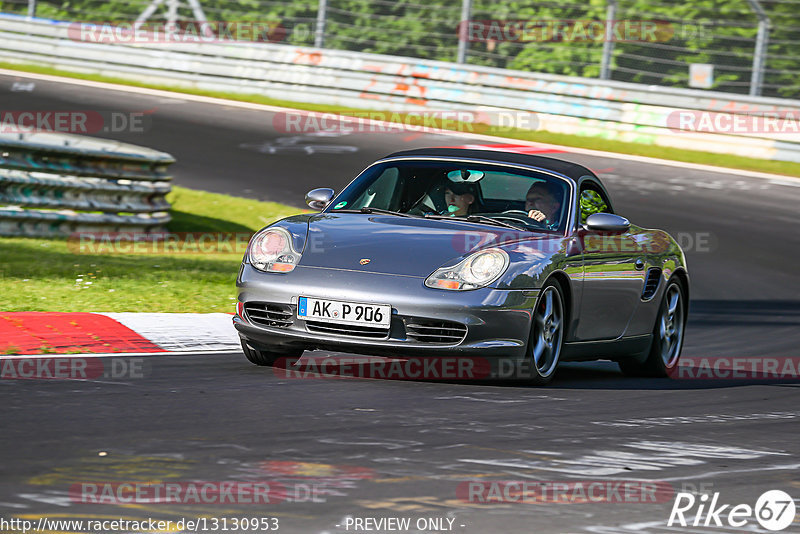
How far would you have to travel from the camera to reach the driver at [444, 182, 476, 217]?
27.0ft

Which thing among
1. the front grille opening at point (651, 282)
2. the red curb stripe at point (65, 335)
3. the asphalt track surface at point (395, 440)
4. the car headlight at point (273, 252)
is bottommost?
the red curb stripe at point (65, 335)

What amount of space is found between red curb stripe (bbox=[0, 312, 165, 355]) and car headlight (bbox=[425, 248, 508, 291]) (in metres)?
1.90

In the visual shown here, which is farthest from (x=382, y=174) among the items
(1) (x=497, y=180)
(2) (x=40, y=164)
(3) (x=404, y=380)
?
(2) (x=40, y=164)

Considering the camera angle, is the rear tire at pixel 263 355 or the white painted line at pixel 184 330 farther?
the white painted line at pixel 184 330

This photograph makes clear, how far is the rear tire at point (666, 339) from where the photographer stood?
922cm

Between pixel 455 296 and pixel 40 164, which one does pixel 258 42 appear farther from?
pixel 455 296

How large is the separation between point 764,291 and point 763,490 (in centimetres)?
885

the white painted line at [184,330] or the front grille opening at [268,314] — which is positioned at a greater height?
the front grille opening at [268,314]

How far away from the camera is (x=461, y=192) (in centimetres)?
834

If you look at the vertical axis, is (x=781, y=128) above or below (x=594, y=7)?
below

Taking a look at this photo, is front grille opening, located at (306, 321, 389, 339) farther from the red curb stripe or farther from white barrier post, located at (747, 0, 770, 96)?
white barrier post, located at (747, 0, 770, 96)

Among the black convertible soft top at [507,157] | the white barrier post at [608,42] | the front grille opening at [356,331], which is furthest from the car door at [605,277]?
the white barrier post at [608,42]

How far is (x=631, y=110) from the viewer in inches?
845

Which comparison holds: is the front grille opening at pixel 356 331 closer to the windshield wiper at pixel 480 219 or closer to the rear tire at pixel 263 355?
the rear tire at pixel 263 355
